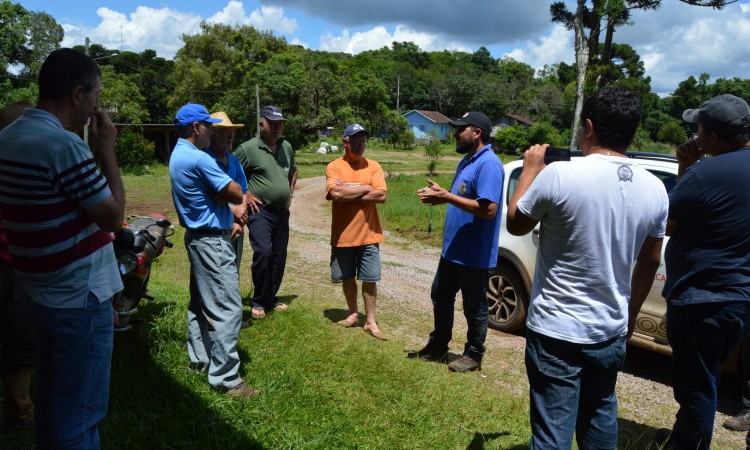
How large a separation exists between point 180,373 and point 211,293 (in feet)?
2.23

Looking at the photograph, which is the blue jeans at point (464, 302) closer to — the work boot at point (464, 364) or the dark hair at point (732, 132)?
the work boot at point (464, 364)

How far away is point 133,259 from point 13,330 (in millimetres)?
1071

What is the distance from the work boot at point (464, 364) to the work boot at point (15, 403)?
3.01 meters

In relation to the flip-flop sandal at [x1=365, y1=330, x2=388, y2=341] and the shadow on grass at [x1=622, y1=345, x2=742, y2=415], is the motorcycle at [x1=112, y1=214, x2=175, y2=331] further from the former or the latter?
the shadow on grass at [x1=622, y1=345, x2=742, y2=415]

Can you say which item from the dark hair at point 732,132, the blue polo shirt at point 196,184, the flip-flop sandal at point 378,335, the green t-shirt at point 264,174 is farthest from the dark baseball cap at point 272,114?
the dark hair at point 732,132

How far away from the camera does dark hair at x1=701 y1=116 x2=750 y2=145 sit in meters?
3.02

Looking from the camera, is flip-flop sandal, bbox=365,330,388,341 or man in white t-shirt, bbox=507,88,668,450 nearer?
man in white t-shirt, bbox=507,88,668,450

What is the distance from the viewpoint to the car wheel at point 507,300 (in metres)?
5.73

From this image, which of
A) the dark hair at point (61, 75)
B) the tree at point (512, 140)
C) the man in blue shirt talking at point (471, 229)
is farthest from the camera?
the tree at point (512, 140)

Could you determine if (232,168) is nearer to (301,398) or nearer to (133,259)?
(133,259)

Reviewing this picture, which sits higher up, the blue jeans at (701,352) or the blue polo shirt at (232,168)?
the blue polo shirt at (232,168)

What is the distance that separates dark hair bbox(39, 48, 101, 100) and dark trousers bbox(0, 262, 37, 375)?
4.91 ft

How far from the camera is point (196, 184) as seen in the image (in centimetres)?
376

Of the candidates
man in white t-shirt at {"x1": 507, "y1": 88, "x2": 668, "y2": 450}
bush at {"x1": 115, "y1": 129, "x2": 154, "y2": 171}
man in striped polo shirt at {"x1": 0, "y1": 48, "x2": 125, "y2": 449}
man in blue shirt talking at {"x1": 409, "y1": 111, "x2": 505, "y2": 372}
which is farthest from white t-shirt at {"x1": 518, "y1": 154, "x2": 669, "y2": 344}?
bush at {"x1": 115, "y1": 129, "x2": 154, "y2": 171}
